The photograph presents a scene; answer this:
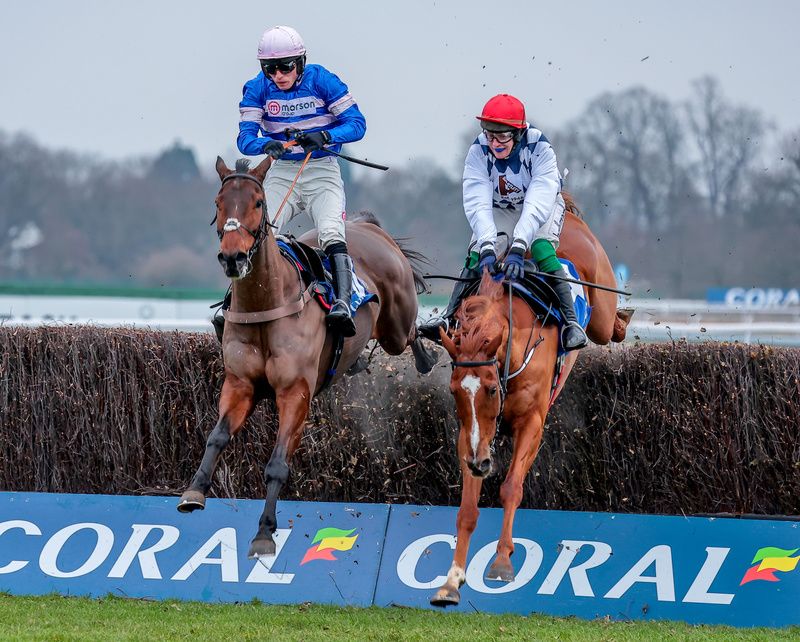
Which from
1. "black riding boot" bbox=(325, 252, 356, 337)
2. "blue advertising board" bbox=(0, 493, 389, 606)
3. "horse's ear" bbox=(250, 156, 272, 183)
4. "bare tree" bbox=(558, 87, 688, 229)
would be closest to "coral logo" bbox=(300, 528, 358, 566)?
"blue advertising board" bbox=(0, 493, 389, 606)

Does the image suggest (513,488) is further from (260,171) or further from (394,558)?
(260,171)

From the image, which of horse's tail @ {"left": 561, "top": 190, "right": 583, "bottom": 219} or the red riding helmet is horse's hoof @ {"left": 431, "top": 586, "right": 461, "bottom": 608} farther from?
horse's tail @ {"left": 561, "top": 190, "right": 583, "bottom": 219}

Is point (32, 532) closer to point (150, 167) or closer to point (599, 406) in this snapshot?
point (599, 406)

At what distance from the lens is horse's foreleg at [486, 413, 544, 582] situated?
5.70 metres

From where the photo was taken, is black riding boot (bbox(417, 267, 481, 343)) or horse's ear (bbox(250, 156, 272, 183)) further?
black riding boot (bbox(417, 267, 481, 343))

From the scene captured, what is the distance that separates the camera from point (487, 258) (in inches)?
261

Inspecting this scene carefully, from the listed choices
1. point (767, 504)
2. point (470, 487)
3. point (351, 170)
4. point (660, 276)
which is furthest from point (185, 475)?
point (351, 170)

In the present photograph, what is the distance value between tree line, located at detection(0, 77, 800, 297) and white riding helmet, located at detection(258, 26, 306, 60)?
569 inches

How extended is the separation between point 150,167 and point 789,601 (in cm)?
3978

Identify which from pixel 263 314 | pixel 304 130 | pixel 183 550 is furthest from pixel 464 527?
pixel 304 130

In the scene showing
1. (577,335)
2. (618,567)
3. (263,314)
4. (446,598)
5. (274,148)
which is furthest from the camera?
(274,148)

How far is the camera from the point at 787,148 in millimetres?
25953

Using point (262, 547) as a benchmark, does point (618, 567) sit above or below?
below

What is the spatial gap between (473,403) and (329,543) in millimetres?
1574
